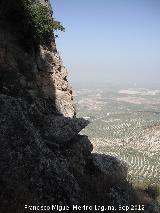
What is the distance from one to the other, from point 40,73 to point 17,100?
8636 mm

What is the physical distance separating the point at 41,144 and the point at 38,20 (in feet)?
35.6

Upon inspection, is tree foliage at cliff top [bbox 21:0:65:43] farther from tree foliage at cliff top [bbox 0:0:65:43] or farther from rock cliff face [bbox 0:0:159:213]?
rock cliff face [bbox 0:0:159:213]

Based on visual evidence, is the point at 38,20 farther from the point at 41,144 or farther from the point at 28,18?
the point at 41,144

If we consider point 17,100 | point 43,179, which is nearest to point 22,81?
point 17,100

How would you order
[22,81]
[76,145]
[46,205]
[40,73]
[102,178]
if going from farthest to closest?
[40,73] < [22,81] < [76,145] < [102,178] < [46,205]

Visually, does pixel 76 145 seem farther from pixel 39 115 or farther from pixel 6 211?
pixel 6 211

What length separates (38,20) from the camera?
2078cm

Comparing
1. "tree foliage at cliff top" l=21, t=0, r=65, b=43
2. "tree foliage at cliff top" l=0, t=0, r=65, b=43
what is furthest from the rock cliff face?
"tree foliage at cliff top" l=21, t=0, r=65, b=43

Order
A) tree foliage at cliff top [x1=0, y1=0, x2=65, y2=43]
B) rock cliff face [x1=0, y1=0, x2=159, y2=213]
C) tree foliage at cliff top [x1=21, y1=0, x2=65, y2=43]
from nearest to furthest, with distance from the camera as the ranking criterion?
rock cliff face [x1=0, y1=0, x2=159, y2=213]
tree foliage at cliff top [x1=0, y1=0, x2=65, y2=43]
tree foliage at cliff top [x1=21, y1=0, x2=65, y2=43]

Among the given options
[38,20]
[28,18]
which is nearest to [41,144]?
[28,18]

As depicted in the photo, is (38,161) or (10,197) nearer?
(10,197)

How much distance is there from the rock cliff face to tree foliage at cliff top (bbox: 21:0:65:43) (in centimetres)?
79

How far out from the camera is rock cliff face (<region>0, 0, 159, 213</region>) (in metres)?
10.2

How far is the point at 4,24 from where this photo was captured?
19844 mm
